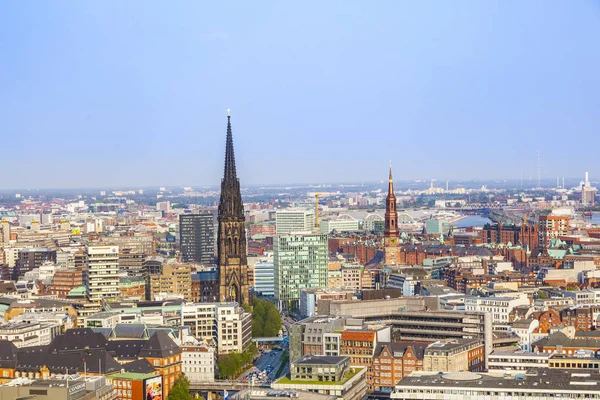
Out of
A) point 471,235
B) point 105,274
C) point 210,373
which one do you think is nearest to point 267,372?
point 210,373

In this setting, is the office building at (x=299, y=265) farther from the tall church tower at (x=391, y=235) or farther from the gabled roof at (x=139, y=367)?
the gabled roof at (x=139, y=367)

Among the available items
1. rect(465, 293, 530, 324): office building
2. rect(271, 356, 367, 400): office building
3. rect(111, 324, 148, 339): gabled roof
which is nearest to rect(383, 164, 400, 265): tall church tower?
rect(465, 293, 530, 324): office building

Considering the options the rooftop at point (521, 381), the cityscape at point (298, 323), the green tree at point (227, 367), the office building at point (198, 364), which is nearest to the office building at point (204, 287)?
the cityscape at point (298, 323)

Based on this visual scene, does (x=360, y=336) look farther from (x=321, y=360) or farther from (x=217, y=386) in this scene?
(x=217, y=386)

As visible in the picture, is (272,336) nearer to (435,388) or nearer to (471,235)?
(435,388)

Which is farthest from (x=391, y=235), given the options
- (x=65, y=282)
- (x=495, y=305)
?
(x=495, y=305)
